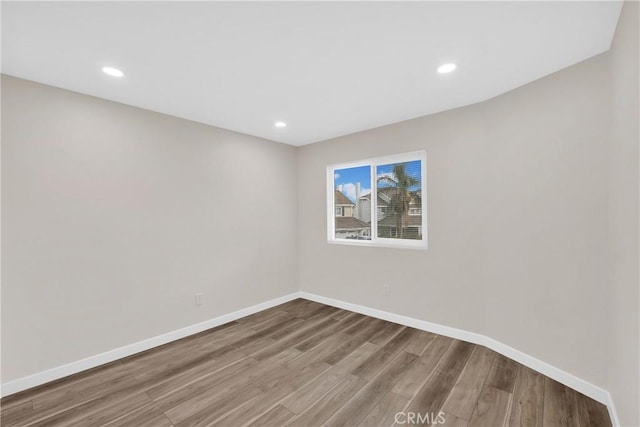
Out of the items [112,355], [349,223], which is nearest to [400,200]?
[349,223]

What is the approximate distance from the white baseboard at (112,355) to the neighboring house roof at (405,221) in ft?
7.02

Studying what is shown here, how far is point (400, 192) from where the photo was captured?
132 inches

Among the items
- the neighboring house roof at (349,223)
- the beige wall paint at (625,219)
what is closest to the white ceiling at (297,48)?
the beige wall paint at (625,219)

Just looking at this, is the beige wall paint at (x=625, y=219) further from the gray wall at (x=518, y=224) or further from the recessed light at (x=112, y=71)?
the recessed light at (x=112, y=71)

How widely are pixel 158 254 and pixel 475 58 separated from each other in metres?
3.36

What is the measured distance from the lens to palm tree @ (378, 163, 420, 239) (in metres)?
3.28

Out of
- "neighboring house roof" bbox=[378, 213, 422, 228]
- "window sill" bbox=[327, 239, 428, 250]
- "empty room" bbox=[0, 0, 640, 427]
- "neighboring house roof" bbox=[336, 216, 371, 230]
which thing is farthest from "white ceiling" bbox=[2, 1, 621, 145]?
"neighboring house roof" bbox=[336, 216, 371, 230]

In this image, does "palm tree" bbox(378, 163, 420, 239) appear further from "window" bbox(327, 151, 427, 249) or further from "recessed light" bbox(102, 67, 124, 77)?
"recessed light" bbox(102, 67, 124, 77)

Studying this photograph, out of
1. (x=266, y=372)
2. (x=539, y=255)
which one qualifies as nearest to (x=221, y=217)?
(x=266, y=372)

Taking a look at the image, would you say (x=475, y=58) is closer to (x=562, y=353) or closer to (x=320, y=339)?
(x=562, y=353)

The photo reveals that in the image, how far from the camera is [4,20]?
146 cm

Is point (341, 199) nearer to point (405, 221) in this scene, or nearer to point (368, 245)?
point (368, 245)

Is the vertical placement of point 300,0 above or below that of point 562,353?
above

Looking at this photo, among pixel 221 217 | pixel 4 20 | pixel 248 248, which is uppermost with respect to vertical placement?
pixel 4 20
